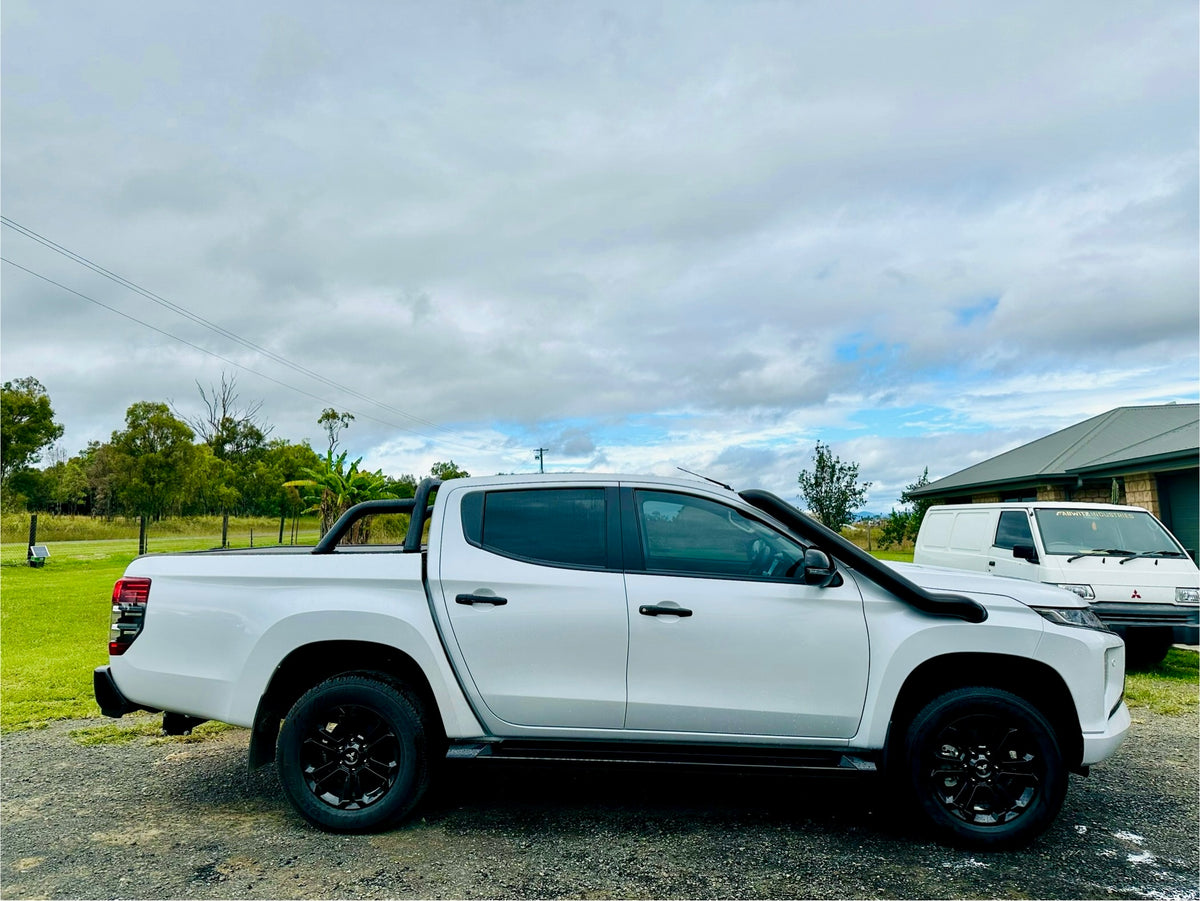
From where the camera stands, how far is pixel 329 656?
4.33 meters

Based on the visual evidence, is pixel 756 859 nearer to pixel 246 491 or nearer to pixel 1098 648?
pixel 1098 648

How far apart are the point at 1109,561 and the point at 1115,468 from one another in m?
9.15

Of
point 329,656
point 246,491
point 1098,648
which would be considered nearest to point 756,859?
point 1098,648

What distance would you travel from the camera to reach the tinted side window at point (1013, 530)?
9.27 metres

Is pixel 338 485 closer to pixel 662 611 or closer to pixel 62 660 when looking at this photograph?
pixel 62 660

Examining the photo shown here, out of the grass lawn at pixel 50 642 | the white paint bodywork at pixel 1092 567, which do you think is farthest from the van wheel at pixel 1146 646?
the grass lawn at pixel 50 642

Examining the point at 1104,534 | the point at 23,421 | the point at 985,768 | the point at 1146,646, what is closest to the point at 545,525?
the point at 985,768

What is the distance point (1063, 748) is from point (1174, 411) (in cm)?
1907

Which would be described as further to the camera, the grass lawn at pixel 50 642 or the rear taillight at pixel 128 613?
the grass lawn at pixel 50 642

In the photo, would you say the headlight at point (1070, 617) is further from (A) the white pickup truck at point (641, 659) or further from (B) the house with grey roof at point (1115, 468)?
(B) the house with grey roof at point (1115, 468)

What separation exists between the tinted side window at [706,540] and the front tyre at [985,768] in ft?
3.34

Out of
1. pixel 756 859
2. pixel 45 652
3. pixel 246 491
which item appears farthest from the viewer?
pixel 246 491

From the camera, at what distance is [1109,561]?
28.2ft

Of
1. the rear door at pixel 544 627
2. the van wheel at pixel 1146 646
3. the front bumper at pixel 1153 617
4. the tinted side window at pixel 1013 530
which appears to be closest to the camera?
the rear door at pixel 544 627
